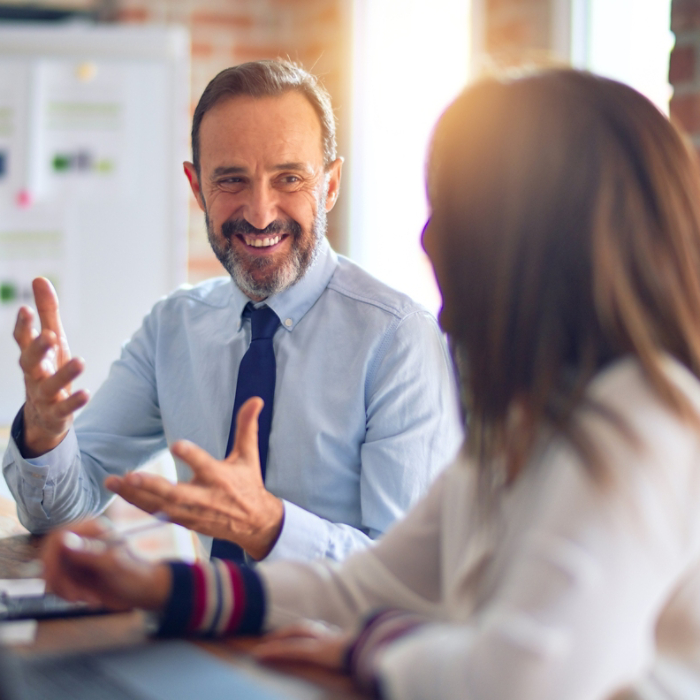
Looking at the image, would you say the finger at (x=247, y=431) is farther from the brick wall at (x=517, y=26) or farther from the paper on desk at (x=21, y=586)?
the brick wall at (x=517, y=26)

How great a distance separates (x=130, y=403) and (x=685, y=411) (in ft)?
4.13

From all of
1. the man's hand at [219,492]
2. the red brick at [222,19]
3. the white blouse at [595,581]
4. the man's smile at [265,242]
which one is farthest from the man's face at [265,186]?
the red brick at [222,19]

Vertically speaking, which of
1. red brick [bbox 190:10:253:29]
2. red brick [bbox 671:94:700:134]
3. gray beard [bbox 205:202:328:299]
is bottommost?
gray beard [bbox 205:202:328:299]

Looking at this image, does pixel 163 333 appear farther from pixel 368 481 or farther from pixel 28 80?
pixel 28 80

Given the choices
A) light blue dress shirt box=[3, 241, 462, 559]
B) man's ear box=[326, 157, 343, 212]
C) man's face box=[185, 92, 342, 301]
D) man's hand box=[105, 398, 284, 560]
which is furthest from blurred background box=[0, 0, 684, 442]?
man's hand box=[105, 398, 284, 560]

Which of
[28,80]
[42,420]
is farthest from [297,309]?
[28,80]

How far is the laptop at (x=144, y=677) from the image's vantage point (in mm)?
657

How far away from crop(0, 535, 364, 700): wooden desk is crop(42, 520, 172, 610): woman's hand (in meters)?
0.04

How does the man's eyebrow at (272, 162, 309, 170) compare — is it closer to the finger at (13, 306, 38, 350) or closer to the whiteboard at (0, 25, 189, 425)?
the finger at (13, 306, 38, 350)

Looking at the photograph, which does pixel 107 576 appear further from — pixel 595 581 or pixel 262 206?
pixel 262 206

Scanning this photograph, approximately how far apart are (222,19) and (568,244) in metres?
3.07

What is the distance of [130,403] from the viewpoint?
1.67 meters

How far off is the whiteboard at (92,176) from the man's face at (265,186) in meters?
1.30

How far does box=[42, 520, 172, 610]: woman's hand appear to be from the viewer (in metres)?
0.78
